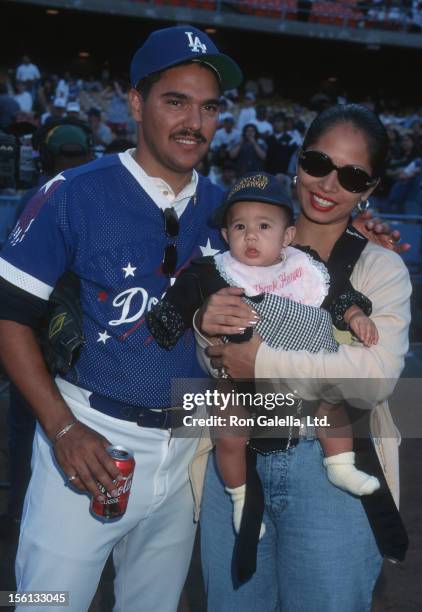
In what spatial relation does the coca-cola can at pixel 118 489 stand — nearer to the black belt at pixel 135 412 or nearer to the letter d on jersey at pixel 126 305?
the black belt at pixel 135 412

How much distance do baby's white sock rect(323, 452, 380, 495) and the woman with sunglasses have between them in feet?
0.18

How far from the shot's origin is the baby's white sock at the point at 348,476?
2.40 meters

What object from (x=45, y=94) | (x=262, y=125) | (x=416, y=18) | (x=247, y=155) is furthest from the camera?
(x=416, y=18)

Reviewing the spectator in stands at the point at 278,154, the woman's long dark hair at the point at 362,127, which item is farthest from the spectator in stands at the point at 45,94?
the woman's long dark hair at the point at 362,127

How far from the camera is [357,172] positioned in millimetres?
2578

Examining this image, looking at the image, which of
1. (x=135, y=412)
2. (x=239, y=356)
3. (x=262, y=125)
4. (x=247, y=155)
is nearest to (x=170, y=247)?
(x=239, y=356)

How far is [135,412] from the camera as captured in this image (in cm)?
267

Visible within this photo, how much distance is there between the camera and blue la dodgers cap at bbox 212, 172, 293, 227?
105 inches

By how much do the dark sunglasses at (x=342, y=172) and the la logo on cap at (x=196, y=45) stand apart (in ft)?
1.86

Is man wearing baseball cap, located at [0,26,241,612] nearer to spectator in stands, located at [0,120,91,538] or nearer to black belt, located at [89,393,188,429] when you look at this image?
black belt, located at [89,393,188,429]

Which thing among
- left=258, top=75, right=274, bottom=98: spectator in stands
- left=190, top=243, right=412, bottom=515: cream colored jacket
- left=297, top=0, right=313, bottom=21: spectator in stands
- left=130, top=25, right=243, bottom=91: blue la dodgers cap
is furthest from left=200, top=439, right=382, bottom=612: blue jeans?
left=258, top=75, right=274, bottom=98: spectator in stands

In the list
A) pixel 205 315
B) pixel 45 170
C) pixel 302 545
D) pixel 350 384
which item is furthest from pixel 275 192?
pixel 45 170

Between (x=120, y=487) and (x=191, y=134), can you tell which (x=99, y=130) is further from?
(x=120, y=487)

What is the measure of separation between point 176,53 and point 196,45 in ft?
0.28
